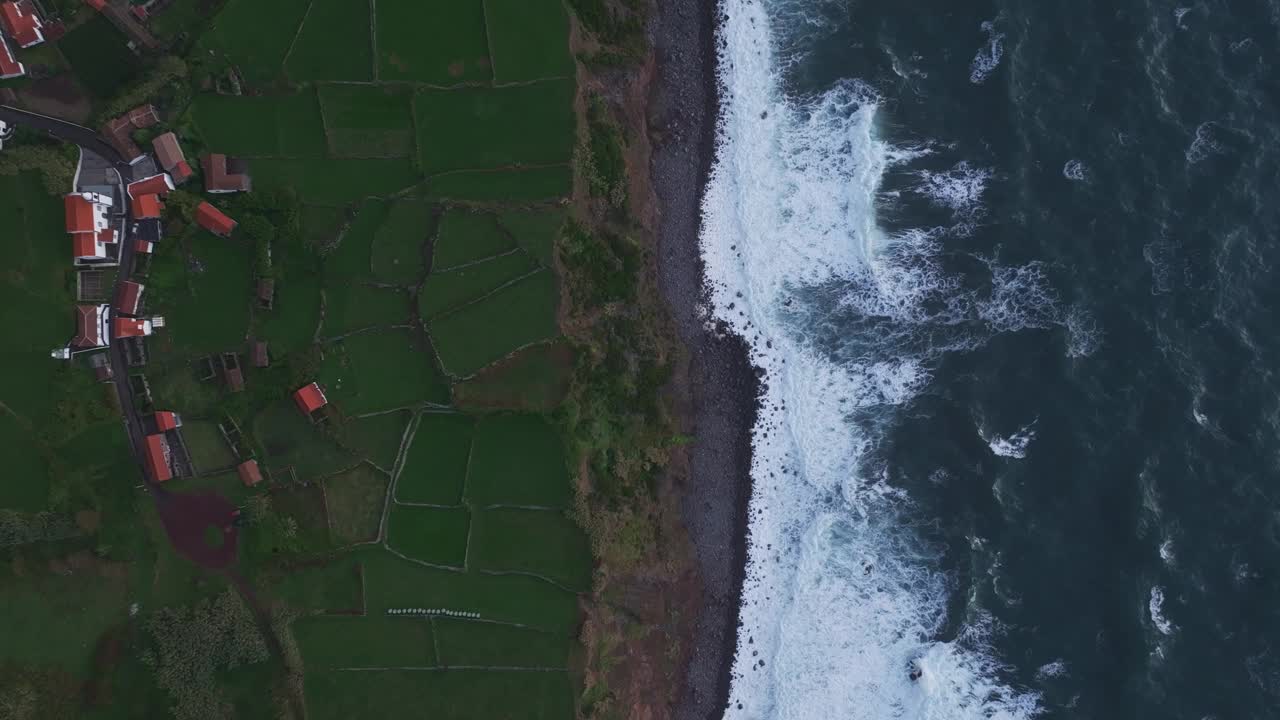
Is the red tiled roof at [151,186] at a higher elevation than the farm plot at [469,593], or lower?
higher

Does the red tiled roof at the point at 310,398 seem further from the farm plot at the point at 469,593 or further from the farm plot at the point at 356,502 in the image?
the farm plot at the point at 469,593

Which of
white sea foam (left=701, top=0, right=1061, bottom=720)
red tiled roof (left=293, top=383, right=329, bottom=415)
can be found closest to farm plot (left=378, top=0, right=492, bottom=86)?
white sea foam (left=701, top=0, right=1061, bottom=720)

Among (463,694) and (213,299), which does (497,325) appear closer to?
(213,299)

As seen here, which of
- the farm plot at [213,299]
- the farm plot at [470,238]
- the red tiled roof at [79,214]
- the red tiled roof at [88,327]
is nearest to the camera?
the red tiled roof at [79,214]

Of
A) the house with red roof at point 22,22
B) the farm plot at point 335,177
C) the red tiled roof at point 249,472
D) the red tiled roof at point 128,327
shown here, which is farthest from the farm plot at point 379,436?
the house with red roof at point 22,22

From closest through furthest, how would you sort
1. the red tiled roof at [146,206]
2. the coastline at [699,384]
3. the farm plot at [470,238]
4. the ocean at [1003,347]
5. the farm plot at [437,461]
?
the red tiled roof at [146,206], the farm plot at [470,238], the farm plot at [437,461], the ocean at [1003,347], the coastline at [699,384]

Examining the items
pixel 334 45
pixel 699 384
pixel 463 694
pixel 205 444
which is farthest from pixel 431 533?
pixel 334 45
